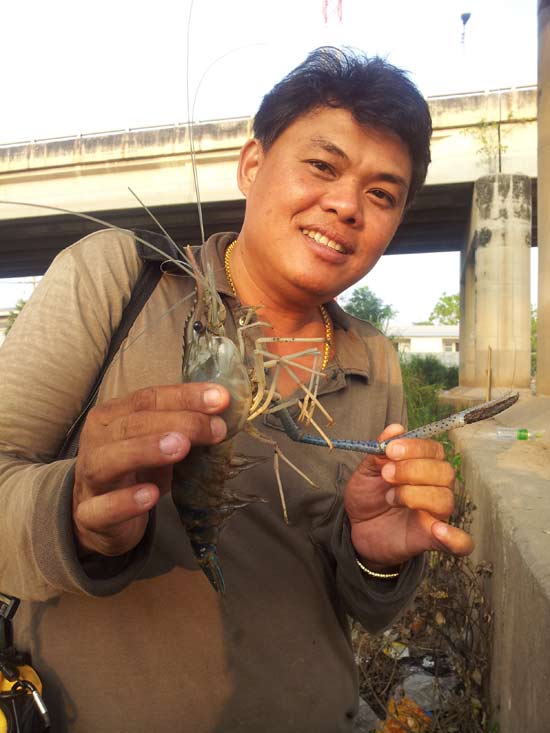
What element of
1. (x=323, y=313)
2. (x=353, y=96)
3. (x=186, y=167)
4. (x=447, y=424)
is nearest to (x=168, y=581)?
(x=447, y=424)

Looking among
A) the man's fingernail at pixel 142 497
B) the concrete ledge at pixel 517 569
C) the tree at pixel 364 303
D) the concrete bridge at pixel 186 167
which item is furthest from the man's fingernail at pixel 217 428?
the tree at pixel 364 303

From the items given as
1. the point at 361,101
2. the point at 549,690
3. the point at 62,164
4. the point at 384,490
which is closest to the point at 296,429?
the point at 384,490

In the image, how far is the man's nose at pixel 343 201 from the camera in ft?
6.97

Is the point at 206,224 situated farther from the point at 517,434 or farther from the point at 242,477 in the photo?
the point at 242,477

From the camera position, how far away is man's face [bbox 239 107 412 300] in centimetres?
212

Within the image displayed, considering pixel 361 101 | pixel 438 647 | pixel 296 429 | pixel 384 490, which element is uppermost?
pixel 361 101

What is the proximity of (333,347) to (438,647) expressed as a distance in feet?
8.20

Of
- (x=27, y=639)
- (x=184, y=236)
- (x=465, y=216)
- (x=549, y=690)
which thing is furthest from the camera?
(x=184, y=236)

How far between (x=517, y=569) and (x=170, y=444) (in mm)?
1681

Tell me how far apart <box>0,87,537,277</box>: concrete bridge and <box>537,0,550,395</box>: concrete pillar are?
9349 millimetres

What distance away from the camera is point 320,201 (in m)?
2.14

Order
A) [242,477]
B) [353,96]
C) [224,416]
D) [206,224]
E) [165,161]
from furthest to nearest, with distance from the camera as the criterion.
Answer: [206,224], [165,161], [353,96], [242,477], [224,416]

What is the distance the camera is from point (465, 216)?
65.0 feet

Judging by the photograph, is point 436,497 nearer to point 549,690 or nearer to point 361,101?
point 549,690
